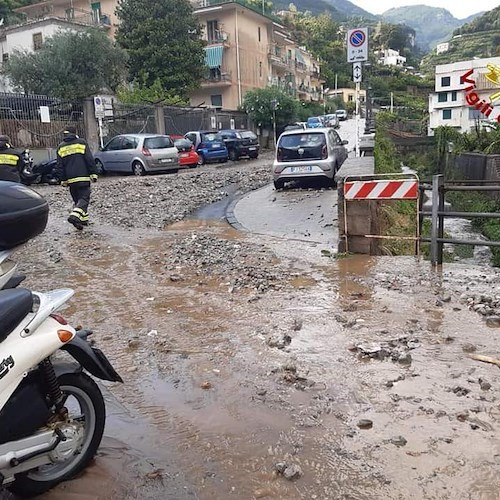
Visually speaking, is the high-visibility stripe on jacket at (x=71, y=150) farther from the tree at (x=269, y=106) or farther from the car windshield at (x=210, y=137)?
the tree at (x=269, y=106)

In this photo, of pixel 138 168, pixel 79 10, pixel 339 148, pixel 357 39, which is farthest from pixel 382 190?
pixel 79 10

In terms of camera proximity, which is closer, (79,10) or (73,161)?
(73,161)

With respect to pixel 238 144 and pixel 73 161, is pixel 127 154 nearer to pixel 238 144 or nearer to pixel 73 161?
pixel 238 144

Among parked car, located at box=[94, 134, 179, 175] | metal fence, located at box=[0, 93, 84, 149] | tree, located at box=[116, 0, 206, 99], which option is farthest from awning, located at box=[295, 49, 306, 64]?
parked car, located at box=[94, 134, 179, 175]

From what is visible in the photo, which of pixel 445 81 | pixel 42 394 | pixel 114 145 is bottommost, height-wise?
pixel 42 394

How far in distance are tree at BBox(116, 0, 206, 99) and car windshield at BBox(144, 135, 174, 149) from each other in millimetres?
20605

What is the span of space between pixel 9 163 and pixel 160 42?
34.7m

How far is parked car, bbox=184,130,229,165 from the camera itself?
91.2 feet

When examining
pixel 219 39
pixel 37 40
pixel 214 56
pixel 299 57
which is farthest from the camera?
pixel 299 57

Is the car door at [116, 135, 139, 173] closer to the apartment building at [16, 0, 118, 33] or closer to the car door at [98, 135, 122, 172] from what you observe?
the car door at [98, 135, 122, 172]

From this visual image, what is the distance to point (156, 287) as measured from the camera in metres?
6.87

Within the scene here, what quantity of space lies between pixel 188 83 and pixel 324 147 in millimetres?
30652

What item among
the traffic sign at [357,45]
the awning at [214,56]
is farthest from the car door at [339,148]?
the awning at [214,56]

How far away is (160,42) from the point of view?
137 feet
